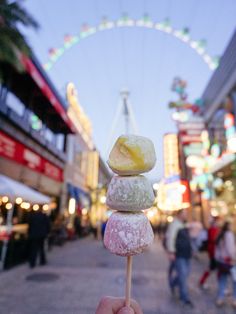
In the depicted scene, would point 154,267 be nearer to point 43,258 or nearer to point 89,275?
point 89,275

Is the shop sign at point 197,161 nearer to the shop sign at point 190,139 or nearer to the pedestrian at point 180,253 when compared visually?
the shop sign at point 190,139

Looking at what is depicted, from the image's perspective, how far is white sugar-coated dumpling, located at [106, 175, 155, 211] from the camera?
219 centimetres

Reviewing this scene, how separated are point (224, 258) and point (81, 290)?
3550 mm

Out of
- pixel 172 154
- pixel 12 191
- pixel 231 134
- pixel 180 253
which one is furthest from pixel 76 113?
pixel 180 253

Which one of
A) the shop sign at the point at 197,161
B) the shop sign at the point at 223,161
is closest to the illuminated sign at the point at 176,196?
the shop sign at the point at 197,161

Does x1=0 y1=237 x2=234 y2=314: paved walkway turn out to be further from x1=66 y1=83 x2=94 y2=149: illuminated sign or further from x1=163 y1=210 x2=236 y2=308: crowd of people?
x1=66 y1=83 x2=94 y2=149: illuminated sign

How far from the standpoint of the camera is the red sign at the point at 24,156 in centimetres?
1324

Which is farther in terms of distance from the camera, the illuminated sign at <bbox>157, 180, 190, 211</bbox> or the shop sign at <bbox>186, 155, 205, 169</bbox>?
the shop sign at <bbox>186, 155, 205, 169</bbox>

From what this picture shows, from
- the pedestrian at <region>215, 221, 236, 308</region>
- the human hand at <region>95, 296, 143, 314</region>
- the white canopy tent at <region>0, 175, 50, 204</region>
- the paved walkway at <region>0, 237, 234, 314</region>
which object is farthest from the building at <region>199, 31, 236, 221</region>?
the human hand at <region>95, 296, 143, 314</region>

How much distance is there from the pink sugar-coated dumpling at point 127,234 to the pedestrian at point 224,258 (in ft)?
15.1

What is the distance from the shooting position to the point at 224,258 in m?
6.05

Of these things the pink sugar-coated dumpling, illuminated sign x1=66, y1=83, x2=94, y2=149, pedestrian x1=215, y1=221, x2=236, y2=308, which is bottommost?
pedestrian x1=215, y1=221, x2=236, y2=308

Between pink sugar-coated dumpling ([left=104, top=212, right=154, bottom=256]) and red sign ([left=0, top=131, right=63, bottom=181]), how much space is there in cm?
1197

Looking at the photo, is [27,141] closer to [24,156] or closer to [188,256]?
[24,156]
